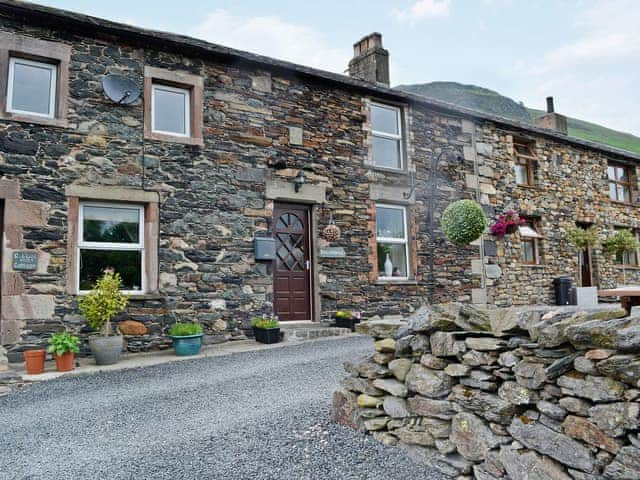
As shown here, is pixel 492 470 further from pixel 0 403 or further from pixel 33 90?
pixel 33 90

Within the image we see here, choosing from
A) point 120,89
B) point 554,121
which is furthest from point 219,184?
point 554,121

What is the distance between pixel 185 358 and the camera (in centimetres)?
693

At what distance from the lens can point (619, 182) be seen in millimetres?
15016

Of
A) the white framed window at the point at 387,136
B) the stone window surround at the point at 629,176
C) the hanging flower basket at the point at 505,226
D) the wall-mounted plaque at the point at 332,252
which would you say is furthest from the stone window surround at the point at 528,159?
the wall-mounted plaque at the point at 332,252

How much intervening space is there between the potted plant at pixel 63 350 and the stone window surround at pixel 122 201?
0.91m

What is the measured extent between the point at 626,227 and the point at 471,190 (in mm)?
6655

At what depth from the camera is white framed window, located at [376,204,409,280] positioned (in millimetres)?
10039

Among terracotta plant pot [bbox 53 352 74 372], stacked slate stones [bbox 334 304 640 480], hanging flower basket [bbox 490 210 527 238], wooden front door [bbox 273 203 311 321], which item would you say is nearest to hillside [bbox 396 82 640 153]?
hanging flower basket [bbox 490 210 527 238]

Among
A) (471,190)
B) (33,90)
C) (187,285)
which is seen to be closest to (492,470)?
(187,285)

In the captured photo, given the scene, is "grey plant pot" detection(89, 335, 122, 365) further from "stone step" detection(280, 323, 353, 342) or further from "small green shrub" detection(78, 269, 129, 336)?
"stone step" detection(280, 323, 353, 342)

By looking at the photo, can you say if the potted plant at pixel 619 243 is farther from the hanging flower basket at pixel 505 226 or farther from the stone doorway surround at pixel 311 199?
the stone doorway surround at pixel 311 199

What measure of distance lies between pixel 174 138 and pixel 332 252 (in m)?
3.39

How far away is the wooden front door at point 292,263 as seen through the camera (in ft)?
29.5

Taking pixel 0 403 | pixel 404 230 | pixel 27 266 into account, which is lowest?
pixel 0 403
